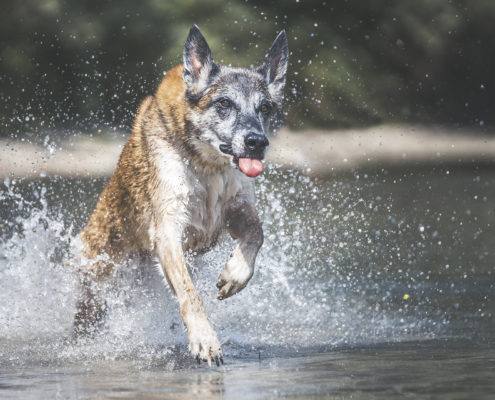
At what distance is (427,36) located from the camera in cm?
2358

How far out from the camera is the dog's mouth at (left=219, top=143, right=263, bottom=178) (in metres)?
5.09

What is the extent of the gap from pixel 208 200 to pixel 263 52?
51.8ft

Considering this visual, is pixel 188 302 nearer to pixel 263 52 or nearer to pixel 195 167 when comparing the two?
pixel 195 167

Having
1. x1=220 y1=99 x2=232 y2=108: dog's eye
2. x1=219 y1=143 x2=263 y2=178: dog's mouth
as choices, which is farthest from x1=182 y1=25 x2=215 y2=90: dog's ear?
x1=219 y1=143 x2=263 y2=178: dog's mouth

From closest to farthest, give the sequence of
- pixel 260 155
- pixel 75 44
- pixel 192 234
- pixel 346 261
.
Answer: pixel 260 155 < pixel 192 234 < pixel 346 261 < pixel 75 44

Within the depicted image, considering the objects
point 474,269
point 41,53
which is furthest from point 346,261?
point 41,53

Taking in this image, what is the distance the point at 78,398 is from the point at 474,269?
4.68 m

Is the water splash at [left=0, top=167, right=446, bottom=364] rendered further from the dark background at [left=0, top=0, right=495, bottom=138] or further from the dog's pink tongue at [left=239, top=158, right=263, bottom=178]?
the dark background at [left=0, top=0, right=495, bottom=138]

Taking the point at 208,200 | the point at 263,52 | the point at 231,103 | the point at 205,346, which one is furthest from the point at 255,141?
the point at 263,52

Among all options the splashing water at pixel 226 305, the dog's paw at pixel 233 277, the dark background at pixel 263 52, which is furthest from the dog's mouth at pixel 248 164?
the dark background at pixel 263 52

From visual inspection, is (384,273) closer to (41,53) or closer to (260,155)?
(260,155)

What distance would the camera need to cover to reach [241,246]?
5211mm

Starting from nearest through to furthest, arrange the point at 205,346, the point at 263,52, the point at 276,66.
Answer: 1. the point at 205,346
2. the point at 276,66
3. the point at 263,52

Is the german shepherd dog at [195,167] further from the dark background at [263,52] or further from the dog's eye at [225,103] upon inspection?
the dark background at [263,52]
